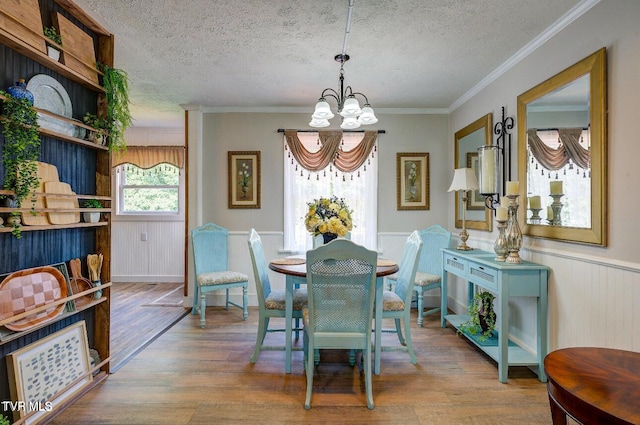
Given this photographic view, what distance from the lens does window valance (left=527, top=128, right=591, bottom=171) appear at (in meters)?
2.22

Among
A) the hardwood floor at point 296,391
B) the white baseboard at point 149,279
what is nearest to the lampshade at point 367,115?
the hardwood floor at point 296,391

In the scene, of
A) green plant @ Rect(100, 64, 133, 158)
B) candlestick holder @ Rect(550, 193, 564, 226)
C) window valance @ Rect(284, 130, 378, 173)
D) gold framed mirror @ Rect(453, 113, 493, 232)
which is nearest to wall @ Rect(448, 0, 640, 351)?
candlestick holder @ Rect(550, 193, 564, 226)

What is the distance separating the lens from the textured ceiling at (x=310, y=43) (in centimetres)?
227

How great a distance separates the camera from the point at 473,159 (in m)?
3.78

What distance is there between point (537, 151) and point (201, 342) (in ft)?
10.7

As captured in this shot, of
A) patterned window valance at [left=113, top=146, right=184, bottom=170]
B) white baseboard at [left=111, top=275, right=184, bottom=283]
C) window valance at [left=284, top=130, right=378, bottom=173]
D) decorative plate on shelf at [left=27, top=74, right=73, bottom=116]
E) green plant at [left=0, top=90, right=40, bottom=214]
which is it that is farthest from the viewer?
white baseboard at [left=111, top=275, right=184, bottom=283]

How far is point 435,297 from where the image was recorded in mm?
4449

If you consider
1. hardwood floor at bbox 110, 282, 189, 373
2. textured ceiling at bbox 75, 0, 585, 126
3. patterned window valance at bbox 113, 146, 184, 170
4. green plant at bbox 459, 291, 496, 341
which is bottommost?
hardwood floor at bbox 110, 282, 189, 373

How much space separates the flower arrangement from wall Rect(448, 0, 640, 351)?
1484mm

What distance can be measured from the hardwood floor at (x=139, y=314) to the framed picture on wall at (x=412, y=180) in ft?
9.97

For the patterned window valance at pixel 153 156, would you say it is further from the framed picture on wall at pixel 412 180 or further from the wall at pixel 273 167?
the framed picture on wall at pixel 412 180

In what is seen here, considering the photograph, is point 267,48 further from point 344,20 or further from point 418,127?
point 418,127

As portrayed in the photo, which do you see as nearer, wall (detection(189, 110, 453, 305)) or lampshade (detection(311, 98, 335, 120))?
lampshade (detection(311, 98, 335, 120))

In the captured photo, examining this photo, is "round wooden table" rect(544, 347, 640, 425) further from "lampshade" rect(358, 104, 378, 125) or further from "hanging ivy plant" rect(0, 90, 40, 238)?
"hanging ivy plant" rect(0, 90, 40, 238)
